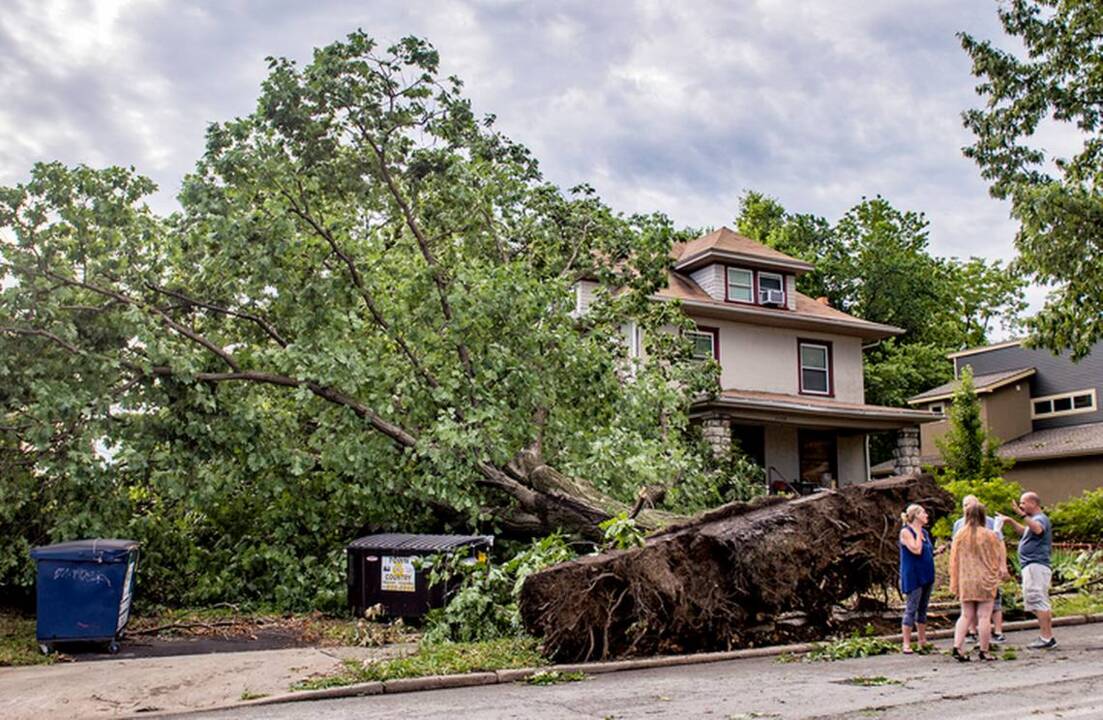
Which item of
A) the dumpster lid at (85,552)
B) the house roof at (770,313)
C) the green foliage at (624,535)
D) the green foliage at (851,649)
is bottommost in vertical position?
the green foliage at (851,649)

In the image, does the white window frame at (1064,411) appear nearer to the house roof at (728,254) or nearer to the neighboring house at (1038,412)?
the neighboring house at (1038,412)

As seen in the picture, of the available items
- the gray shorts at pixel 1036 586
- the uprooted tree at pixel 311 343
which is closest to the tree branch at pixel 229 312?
the uprooted tree at pixel 311 343

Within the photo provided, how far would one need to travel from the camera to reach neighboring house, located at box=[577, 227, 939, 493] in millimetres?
25344

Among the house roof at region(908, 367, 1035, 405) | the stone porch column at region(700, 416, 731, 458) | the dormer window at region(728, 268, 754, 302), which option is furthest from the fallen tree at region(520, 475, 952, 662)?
the house roof at region(908, 367, 1035, 405)

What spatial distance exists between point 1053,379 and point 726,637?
28.7 m

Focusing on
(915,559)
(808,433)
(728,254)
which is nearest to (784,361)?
(808,433)

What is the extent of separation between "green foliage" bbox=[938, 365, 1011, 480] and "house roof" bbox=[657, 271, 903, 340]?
2941mm

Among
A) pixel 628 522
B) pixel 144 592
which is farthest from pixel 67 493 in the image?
pixel 628 522

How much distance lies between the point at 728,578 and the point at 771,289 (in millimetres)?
18739

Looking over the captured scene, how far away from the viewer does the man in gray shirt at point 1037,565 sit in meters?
9.41

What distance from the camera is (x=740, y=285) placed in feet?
89.2

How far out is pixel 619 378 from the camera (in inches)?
625

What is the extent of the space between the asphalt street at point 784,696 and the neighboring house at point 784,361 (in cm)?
1584

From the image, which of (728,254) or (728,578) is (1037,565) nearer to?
(728,578)
